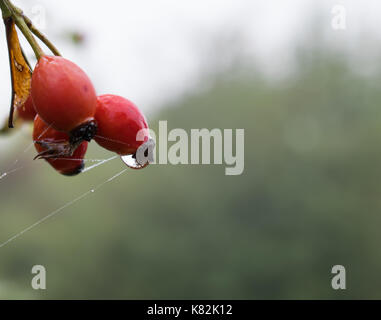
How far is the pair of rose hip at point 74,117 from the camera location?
Result: 702mm

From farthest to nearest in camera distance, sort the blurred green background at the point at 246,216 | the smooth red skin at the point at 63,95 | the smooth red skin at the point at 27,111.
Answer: the blurred green background at the point at 246,216, the smooth red skin at the point at 27,111, the smooth red skin at the point at 63,95

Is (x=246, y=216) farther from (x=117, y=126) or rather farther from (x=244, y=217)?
(x=117, y=126)

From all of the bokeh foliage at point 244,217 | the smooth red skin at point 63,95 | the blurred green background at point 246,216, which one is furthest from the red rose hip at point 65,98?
the bokeh foliage at point 244,217

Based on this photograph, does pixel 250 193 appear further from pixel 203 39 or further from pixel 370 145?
pixel 203 39

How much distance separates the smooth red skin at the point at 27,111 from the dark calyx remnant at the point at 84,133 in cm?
13

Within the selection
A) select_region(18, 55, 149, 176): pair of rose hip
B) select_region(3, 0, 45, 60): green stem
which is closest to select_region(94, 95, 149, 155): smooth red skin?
select_region(18, 55, 149, 176): pair of rose hip

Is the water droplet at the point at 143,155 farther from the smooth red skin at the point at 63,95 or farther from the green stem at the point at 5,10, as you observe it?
the green stem at the point at 5,10

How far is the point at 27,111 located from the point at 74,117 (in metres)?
0.16

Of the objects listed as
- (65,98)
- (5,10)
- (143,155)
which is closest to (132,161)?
(143,155)

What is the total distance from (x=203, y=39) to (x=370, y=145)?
866 centimetres

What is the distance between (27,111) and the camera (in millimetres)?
828

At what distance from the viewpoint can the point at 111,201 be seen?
69.7 feet

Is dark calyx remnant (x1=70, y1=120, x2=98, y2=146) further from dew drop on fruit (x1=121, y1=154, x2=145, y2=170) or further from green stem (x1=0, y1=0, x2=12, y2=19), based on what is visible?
green stem (x1=0, y1=0, x2=12, y2=19)
